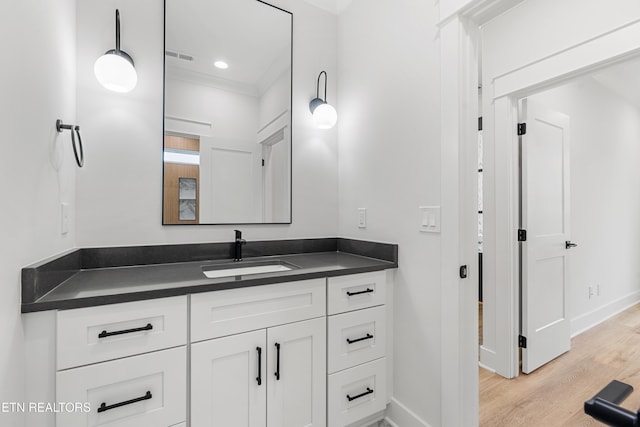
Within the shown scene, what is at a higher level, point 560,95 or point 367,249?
point 560,95

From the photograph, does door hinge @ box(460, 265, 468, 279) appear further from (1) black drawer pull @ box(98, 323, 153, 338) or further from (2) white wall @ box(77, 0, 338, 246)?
(1) black drawer pull @ box(98, 323, 153, 338)

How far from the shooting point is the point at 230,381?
1.24m

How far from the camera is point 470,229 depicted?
1.40m

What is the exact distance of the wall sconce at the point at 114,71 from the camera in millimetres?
1369

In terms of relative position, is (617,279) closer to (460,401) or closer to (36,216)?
(460,401)

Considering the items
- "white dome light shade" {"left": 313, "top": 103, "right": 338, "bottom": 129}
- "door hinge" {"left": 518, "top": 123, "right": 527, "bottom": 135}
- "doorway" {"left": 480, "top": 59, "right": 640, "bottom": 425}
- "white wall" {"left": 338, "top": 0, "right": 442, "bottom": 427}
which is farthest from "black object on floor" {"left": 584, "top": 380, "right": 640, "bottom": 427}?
"door hinge" {"left": 518, "top": 123, "right": 527, "bottom": 135}

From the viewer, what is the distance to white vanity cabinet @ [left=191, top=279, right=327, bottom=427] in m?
1.19

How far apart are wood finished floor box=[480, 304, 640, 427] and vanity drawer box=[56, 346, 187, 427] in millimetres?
1705

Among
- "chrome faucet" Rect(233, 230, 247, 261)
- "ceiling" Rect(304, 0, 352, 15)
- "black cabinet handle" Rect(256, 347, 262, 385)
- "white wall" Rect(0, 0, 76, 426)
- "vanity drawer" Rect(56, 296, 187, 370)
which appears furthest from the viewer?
"ceiling" Rect(304, 0, 352, 15)

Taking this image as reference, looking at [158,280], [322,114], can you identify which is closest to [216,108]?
[322,114]

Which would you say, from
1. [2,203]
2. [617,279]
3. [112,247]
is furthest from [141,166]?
[617,279]

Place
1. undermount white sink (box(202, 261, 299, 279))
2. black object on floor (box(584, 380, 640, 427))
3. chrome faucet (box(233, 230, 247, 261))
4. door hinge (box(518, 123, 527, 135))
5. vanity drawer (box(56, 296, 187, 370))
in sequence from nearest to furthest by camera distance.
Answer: black object on floor (box(584, 380, 640, 427))
vanity drawer (box(56, 296, 187, 370))
undermount white sink (box(202, 261, 299, 279))
chrome faucet (box(233, 230, 247, 261))
door hinge (box(518, 123, 527, 135))

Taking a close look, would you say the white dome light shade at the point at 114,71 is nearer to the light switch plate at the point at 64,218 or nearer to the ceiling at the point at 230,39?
the ceiling at the point at 230,39

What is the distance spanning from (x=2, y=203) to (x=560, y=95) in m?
3.76
